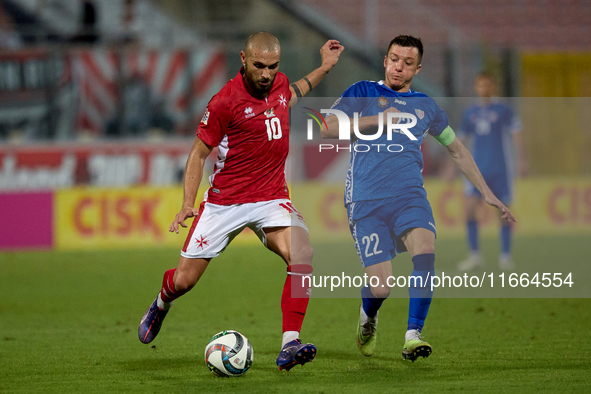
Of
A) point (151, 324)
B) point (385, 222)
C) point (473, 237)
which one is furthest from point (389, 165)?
point (473, 237)

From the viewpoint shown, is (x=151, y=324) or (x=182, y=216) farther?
(x=151, y=324)

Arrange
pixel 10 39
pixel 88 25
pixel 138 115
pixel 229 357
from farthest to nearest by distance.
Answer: pixel 88 25 < pixel 10 39 < pixel 138 115 < pixel 229 357

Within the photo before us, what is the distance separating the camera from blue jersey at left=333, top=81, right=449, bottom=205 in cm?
524

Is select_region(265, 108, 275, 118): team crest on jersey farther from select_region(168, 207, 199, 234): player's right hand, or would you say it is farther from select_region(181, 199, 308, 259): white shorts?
select_region(168, 207, 199, 234): player's right hand

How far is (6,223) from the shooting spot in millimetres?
12539

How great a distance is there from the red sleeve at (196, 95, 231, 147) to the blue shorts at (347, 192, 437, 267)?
1076 mm

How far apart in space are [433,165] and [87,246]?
635 centimetres

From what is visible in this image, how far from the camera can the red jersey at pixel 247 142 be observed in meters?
5.06

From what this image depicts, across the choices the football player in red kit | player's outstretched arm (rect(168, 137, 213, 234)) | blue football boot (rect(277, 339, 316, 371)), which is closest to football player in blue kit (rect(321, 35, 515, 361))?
the football player in red kit

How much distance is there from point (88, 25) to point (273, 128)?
11877 millimetres

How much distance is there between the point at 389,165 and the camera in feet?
17.3

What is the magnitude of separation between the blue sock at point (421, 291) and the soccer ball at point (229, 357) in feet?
3.49

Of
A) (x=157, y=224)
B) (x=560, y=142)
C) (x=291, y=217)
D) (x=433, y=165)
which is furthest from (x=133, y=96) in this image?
(x=291, y=217)

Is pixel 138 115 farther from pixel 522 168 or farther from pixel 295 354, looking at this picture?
pixel 295 354
